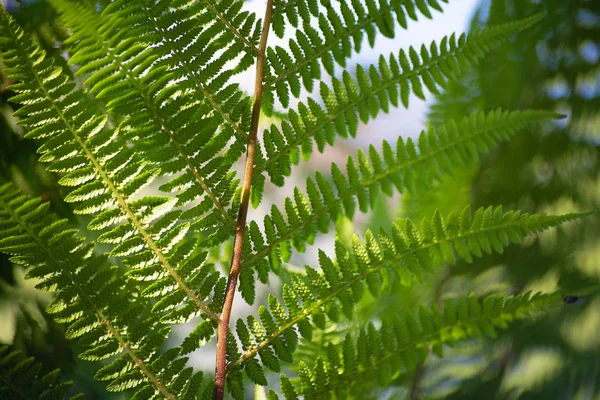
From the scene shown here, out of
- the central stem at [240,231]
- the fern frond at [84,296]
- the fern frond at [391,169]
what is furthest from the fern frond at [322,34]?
the fern frond at [84,296]

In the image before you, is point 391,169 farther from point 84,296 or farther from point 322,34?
point 84,296

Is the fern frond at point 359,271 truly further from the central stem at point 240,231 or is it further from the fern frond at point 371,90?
the fern frond at point 371,90

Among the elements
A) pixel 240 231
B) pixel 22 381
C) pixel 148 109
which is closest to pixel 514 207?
pixel 240 231

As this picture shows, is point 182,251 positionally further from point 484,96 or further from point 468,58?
point 484,96

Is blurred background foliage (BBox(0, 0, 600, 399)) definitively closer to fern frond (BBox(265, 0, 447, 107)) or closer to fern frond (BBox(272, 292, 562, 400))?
fern frond (BBox(272, 292, 562, 400))

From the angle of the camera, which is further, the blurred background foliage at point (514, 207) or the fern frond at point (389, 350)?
the blurred background foliage at point (514, 207)

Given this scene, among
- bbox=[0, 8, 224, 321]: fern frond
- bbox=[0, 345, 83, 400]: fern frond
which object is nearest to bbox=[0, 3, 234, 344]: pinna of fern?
bbox=[0, 8, 224, 321]: fern frond
